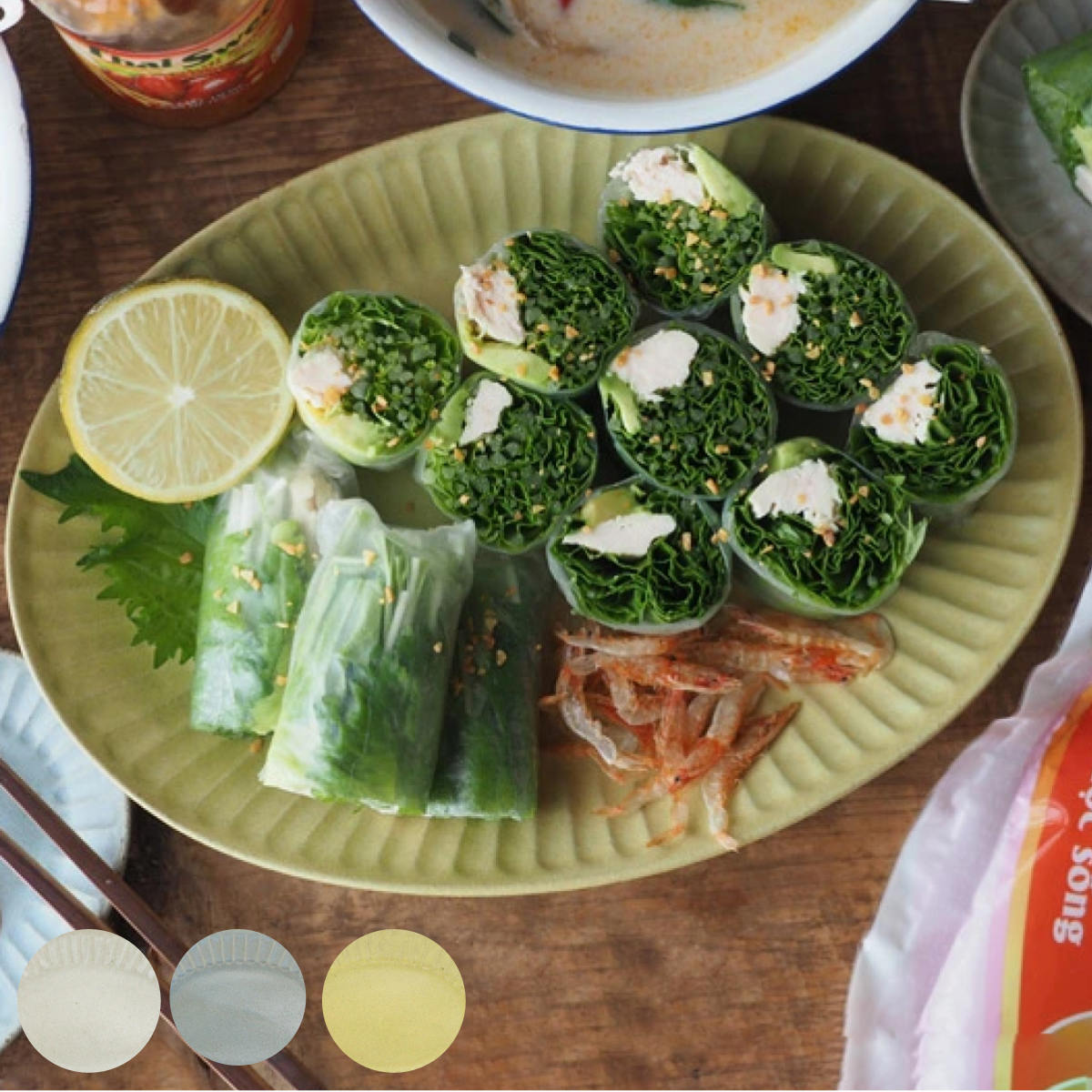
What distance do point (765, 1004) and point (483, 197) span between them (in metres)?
1.17

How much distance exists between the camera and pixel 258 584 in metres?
1.59

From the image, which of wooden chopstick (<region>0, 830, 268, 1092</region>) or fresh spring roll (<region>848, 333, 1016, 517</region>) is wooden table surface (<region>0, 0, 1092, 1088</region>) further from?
fresh spring roll (<region>848, 333, 1016, 517</region>)

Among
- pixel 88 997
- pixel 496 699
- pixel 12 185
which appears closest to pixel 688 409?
pixel 496 699

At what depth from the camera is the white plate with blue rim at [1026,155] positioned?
5.39ft

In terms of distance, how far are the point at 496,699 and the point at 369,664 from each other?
18 cm

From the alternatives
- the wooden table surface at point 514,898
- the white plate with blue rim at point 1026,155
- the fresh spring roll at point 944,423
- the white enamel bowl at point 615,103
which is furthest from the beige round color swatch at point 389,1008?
the white plate with blue rim at point 1026,155

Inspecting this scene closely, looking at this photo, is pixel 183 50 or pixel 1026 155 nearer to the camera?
pixel 183 50

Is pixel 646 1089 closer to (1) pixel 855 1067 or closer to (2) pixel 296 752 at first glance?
(1) pixel 855 1067

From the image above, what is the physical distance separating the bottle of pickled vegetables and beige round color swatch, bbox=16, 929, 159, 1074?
43.4 inches

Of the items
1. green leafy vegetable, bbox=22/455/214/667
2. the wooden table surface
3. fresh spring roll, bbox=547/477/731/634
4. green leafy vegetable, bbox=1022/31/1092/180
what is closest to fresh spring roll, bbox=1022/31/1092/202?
green leafy vegetable, bbox=1022/31/1092/180

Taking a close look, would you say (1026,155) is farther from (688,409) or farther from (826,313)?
(688,409)

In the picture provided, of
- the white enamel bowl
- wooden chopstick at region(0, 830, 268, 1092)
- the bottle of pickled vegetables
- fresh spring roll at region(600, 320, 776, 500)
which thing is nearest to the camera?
the white enamel bowl

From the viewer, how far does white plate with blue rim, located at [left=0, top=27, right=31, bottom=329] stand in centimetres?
156

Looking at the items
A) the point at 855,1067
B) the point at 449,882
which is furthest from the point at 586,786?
the point at 855,1067
